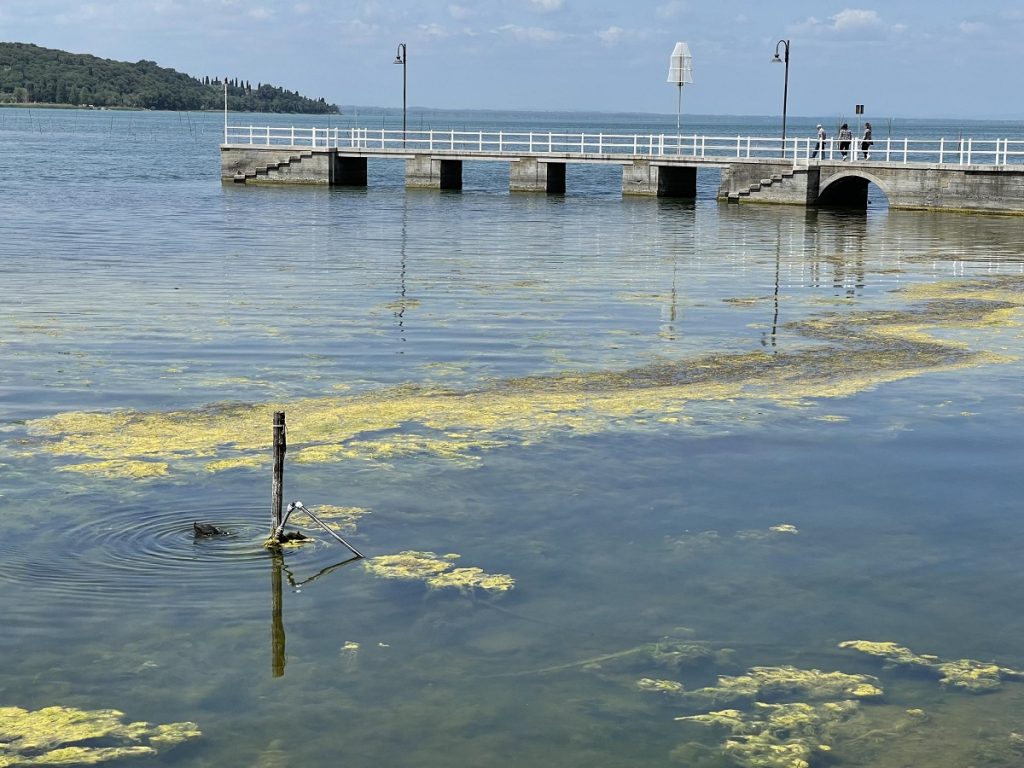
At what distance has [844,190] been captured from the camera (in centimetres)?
4725

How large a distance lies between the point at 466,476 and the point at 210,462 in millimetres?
2157

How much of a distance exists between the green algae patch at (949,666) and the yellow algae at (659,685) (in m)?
1.17

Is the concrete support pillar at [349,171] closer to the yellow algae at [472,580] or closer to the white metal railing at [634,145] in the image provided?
the white metal railing at [634,145]

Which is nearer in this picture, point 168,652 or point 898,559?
point 168,652

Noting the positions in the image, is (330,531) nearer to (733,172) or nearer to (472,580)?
(472,580)

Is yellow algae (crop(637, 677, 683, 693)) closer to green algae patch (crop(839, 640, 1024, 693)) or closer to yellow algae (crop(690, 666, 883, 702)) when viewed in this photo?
yellow algae (crop(690, 666, 883, 702))

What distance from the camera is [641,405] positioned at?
14.2m

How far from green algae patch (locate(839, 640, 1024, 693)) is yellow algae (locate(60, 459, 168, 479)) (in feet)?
19.2

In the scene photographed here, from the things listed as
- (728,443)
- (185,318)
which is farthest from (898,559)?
(185,318)

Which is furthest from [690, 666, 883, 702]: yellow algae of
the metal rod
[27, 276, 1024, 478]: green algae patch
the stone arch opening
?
the stone arch opening

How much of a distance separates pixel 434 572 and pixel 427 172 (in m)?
47.6

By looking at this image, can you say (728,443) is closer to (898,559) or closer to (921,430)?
(921,430)

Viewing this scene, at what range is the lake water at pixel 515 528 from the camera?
732cm

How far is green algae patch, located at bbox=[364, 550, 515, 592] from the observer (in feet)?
29.9
